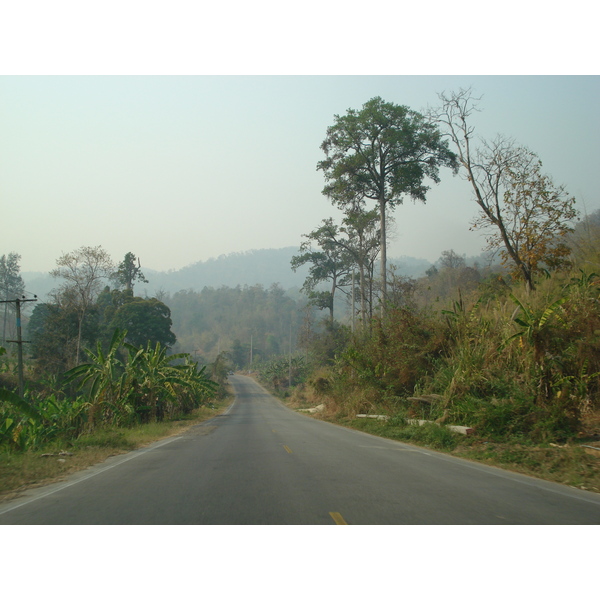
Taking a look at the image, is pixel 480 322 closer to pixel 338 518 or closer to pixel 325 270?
pixel 338 518

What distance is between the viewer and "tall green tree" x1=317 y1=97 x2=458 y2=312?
100 ft

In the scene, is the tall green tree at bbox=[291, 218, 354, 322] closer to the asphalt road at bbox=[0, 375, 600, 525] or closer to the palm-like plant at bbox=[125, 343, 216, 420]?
the palm-like plant at bbox=[125, 343, 216, 420]

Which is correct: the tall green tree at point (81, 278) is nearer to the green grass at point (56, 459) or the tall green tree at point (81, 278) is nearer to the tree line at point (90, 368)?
the tree line at point (90, 368)

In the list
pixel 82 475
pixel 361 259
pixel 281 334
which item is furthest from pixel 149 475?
pixel 281 334

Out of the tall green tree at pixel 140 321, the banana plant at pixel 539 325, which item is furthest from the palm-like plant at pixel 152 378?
the tall green tree at pixel 140 321

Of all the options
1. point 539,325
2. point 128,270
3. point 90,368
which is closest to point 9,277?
point 128,270

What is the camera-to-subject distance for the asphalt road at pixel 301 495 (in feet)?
19.7

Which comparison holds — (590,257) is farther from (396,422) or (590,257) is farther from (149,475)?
(149,475)

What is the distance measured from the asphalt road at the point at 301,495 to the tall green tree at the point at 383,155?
845 inches

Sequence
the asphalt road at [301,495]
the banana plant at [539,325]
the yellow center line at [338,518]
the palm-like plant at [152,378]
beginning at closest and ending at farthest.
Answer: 1. the yellow center line at [338,518]
2. the asphalt road at [301,495]
3. the banana plant at [539,325]
4. the palm-like plant at [152,378]

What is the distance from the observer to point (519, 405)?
13.1 metres

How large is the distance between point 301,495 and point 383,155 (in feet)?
91.5

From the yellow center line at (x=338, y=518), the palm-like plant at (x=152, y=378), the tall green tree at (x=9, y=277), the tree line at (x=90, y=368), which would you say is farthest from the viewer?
the tall green tree at (x=9, y=277)

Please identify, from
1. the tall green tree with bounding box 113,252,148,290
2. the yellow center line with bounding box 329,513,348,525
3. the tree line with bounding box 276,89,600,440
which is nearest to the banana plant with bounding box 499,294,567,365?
the tree line with bounding box 276,89,600,440
